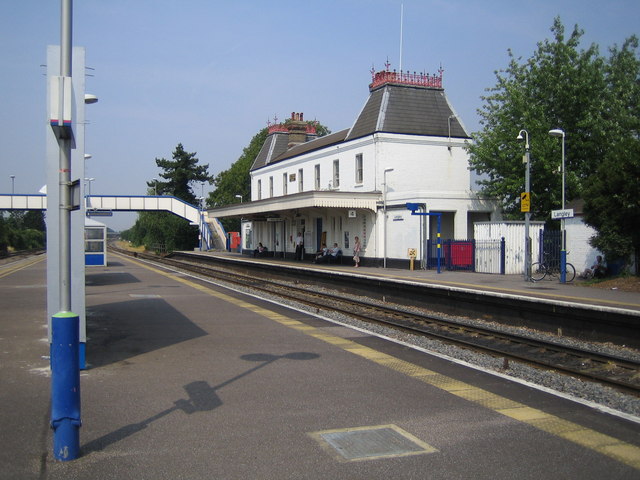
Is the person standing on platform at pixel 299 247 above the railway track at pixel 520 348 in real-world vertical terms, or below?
above

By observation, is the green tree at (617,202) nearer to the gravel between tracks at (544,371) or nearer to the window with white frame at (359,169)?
the gravel between tracks at (544,371)

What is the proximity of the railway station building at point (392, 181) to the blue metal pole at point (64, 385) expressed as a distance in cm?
2341

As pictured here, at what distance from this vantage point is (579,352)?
396 inches

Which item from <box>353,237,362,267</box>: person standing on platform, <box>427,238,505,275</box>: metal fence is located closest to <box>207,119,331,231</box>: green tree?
<box>353,237,362,267</box>: person standing on platform

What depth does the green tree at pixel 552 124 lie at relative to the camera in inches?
1127

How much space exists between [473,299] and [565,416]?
9.70 meters

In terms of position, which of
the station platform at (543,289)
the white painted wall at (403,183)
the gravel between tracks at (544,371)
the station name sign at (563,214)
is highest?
the white painted wall at (403,183)

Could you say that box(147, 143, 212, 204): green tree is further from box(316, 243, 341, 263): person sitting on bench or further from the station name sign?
the station name sign

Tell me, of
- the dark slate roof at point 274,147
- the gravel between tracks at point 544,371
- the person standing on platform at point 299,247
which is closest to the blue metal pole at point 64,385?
the gravel between tracks at point 544,371

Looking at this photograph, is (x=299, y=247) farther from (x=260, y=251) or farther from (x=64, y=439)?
(x=64, y=439)

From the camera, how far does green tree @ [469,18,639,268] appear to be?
28.6 m

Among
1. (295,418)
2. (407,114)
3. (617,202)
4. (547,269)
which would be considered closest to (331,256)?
(407,114)

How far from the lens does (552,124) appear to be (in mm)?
30141

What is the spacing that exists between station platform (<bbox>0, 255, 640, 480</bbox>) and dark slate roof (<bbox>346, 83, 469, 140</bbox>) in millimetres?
24422
